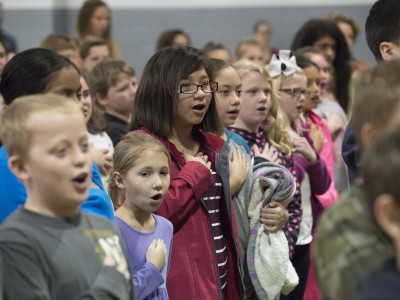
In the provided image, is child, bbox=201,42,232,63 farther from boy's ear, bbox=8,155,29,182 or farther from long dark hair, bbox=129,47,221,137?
boy's ear, bbox=8,155,29,182

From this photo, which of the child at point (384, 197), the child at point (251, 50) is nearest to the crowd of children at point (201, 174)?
the child at point (384, 197)

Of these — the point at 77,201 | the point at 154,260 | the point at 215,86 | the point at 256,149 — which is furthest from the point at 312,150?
the point at 77,201

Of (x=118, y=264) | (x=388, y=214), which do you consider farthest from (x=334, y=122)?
(x=388, y=214)

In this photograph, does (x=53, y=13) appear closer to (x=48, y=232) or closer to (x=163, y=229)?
(x=163, y=229)

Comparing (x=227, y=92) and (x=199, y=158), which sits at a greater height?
(x=227, y=92)

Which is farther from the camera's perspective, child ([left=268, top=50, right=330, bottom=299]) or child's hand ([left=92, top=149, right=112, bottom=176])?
child ([left=268, top=50, right=330, bottom=299])

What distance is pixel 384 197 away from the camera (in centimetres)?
207

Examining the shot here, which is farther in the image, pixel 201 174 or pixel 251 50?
pixel 251 50

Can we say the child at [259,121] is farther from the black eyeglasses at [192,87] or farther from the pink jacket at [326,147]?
the pink jacket at [326,147]

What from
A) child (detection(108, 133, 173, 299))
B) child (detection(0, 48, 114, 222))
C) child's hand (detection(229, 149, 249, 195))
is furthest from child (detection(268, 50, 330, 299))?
child (detection(0, 48, 114, 222))

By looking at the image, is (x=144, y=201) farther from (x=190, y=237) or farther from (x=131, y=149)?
(x=190, y=237)

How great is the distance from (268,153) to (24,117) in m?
2.35

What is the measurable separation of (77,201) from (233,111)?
2.19 metres

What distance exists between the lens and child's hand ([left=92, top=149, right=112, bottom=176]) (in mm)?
4383
